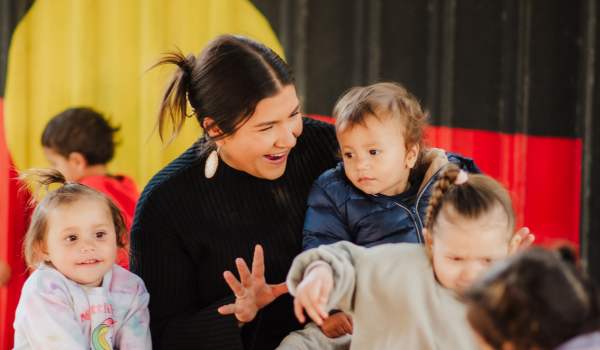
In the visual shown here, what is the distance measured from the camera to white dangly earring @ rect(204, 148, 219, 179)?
83.8 inches

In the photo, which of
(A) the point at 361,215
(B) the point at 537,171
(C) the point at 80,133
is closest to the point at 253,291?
(A) the point at 361,215

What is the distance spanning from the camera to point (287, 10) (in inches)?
127

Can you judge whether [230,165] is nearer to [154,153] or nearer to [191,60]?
[191,60]

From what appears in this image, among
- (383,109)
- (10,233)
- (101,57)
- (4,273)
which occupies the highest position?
(101,57)

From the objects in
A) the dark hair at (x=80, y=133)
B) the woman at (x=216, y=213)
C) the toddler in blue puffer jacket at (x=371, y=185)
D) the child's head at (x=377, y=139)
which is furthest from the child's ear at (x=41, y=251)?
the dark hair at (x=80, y=133)

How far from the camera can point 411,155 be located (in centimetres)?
204

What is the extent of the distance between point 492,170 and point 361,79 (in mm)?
695

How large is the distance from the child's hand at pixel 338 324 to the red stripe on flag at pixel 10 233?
1.63m

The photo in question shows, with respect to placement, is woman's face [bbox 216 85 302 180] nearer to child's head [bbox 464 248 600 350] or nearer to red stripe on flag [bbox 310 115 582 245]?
child's head [bbox 464 248 600 350]

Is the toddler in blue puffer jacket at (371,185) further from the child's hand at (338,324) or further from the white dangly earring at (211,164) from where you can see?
the white dangly earring at (211,164)

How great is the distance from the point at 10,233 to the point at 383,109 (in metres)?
1.80

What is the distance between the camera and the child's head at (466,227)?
1554mm

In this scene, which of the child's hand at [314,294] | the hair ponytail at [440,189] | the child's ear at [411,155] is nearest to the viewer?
the child's hand at [314,294]

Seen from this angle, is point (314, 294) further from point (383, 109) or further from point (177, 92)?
point (177, 92)
